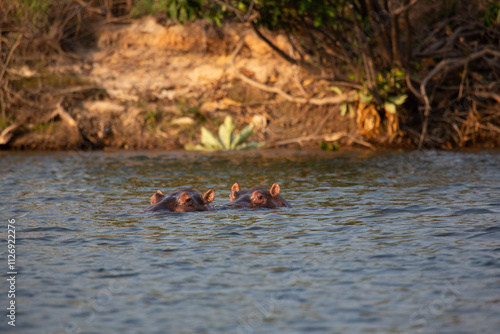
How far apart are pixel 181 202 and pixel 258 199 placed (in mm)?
977

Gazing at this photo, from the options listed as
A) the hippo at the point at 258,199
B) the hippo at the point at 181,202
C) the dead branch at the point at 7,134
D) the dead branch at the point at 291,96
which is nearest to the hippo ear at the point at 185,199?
the hippo at the point at 181,202

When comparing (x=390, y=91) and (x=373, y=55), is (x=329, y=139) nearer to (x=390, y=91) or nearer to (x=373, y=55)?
(x=390, y=91)

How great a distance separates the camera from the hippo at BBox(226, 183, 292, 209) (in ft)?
27.9

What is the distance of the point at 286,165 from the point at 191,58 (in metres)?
6.89

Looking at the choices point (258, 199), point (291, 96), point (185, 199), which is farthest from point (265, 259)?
point (291, 96)

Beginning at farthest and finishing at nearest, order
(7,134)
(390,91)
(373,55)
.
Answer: (7,134), (373,55), (390,91)

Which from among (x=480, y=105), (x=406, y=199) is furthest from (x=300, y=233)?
(x=480, y=105)

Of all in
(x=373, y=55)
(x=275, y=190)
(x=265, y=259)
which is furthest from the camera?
(x=373, y=55)

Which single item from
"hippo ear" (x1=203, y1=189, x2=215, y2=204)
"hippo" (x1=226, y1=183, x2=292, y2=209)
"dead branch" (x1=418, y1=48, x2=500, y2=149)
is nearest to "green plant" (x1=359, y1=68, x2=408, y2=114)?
"dead branch" (x1=418, y1=48, x2=500, y2=149)

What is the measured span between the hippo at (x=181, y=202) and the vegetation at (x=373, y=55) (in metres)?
6.53

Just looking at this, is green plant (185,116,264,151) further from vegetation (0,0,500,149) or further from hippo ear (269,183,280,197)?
hippo ear (269,183,280,197)

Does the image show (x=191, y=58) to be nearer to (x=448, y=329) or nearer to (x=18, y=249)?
(x=18, y=249)

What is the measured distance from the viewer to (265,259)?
6.00 metres

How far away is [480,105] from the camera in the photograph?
16.4 meters
